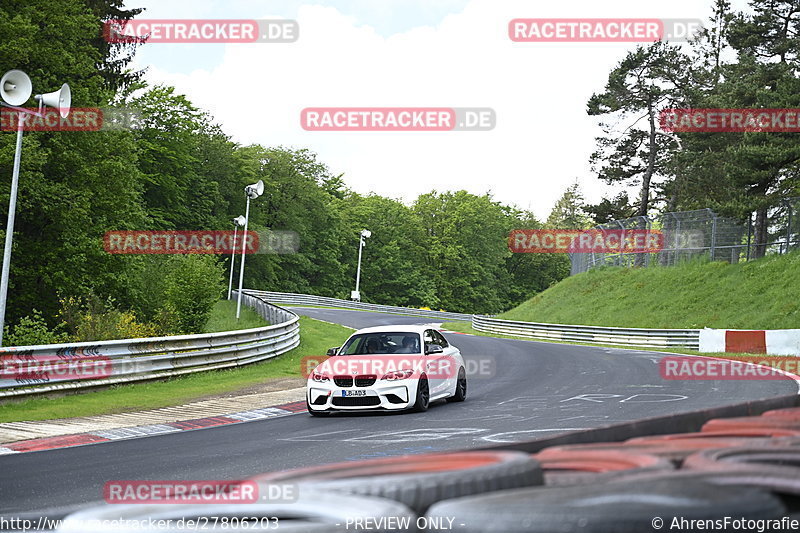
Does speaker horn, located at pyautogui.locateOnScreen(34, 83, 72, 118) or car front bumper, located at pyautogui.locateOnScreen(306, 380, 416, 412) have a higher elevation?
speaker horn, located at pyautogui.locateOnScreen(34, 83, 72, 118)

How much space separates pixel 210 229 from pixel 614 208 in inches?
1655

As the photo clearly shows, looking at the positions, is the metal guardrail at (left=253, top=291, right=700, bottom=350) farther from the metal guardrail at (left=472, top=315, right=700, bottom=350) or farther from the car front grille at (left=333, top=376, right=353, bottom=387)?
the car front grille at (left=333, top=376, right=353, bottom=387)

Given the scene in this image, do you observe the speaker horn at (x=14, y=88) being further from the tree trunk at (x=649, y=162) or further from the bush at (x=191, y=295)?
the tree trunk at (x=649, y=162)

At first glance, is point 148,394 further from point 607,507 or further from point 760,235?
point 760,235

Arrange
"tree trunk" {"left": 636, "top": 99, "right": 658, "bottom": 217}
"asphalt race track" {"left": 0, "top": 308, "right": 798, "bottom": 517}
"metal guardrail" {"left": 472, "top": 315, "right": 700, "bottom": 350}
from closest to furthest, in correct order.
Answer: "asphalt race track" {"left": 0, "top": 308, "right": 798, "bottom": 517}, "metal guardrail" {"left": 472, "top": 315, "right": 700, "bottom": 350}, "tree trunk" {"left": 636, "top": 99, "right": 658, "bottom": 217}

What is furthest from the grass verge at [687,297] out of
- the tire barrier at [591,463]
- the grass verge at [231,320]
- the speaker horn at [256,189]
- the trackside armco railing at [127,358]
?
the tire barrier at [591,463]

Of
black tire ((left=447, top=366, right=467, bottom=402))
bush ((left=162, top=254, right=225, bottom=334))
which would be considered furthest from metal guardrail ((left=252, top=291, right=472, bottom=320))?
black tire ((left=447, top=366, right=467, bottom=402))

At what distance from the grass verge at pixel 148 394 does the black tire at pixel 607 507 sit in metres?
12.7

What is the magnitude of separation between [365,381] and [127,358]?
6.11 meters

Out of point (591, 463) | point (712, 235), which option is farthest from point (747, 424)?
point (712, 235)

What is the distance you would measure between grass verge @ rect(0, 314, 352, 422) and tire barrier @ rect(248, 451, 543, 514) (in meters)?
11.9

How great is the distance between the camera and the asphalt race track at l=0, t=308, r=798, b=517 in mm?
8469

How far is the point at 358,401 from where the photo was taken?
14.3 meters

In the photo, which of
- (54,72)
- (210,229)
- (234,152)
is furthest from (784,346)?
(234,152)
